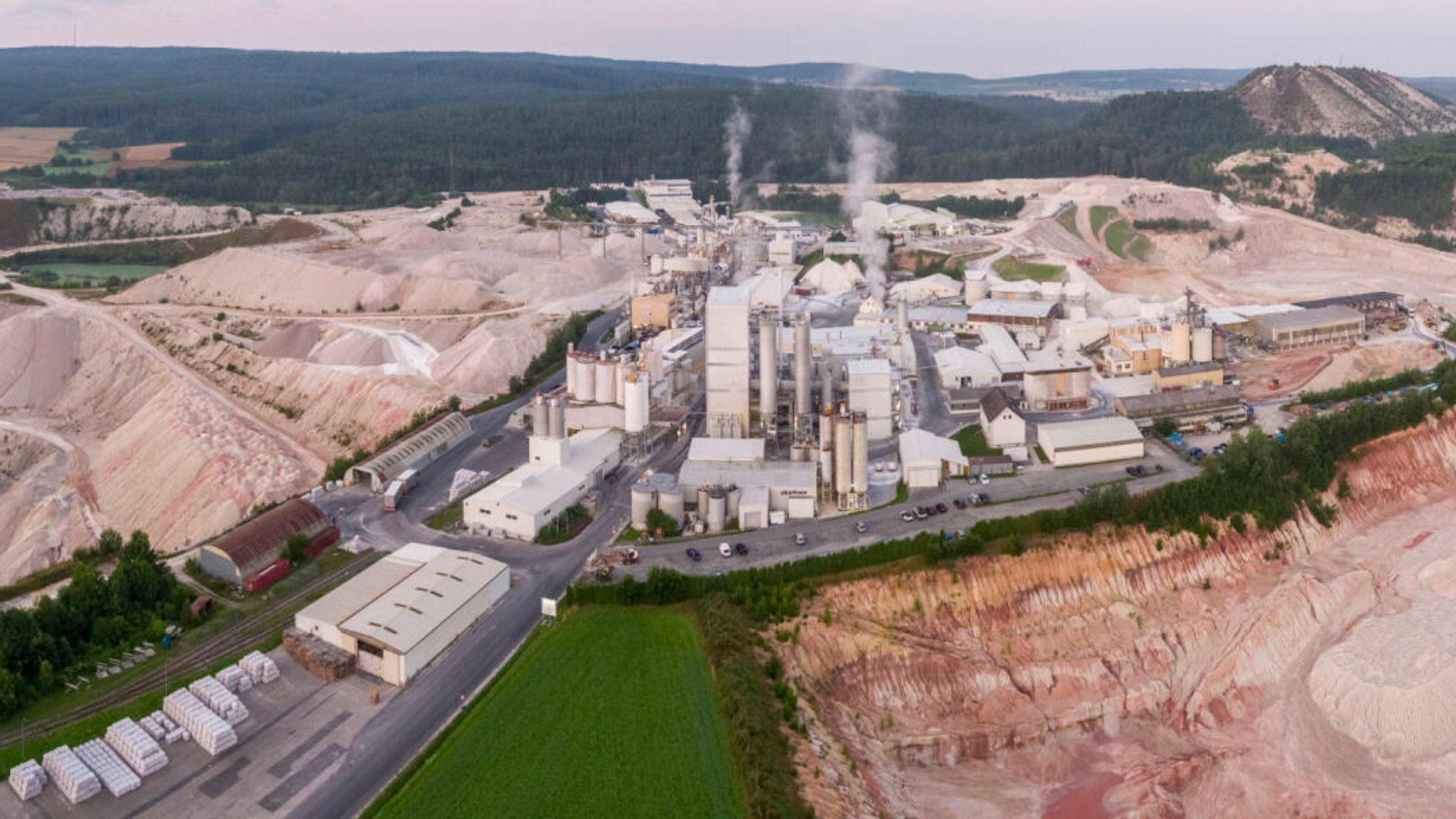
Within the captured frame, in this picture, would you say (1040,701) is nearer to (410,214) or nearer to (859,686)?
(859,686)

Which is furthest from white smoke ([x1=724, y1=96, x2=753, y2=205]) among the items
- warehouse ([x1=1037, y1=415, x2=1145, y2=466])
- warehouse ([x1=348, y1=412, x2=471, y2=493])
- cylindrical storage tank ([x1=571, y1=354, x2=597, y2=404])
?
warehouse ([x1=1037, y1=415, x2=1145, y2=466])

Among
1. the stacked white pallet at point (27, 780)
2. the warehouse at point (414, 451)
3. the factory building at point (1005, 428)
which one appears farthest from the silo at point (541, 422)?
the stacked white pallet at point (27, 780)

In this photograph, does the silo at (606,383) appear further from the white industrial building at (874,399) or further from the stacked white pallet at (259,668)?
the stacked white pallet at (259,668)

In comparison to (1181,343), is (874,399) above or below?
below

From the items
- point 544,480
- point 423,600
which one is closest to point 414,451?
point 544,480

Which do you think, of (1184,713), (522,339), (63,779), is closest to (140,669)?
(63,779)

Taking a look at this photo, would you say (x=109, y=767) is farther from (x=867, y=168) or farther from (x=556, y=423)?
(x=867, y=168)

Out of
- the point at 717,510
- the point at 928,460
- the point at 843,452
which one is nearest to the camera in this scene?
the point at 717,510

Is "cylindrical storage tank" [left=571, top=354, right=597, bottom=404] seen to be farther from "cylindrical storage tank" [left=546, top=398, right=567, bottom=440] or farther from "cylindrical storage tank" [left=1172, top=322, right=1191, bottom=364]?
"cylindrical storage tank" [left=1172, top=322, right=1191, bottom=364]
